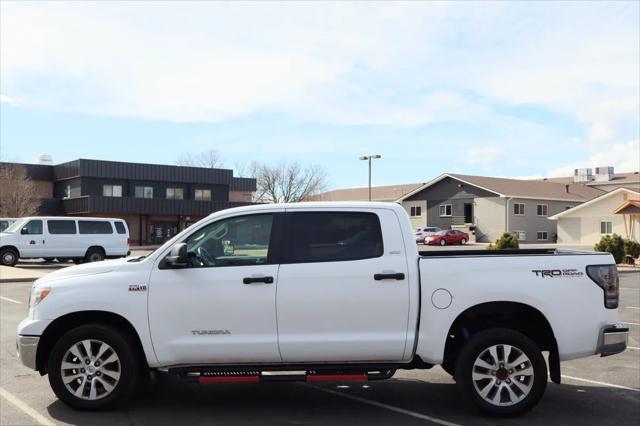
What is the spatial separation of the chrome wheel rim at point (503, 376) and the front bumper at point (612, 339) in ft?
2.39

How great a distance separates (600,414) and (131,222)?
5371 centimetres

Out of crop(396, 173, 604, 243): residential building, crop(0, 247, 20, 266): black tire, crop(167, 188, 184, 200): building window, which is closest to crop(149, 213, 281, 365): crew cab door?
crop(0, 247, 20, 266): black tire

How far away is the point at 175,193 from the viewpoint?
58.3 m

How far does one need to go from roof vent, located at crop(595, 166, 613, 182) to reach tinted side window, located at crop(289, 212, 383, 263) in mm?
82654

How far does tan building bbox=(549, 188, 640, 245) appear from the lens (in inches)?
1929

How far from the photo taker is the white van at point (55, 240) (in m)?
25.5

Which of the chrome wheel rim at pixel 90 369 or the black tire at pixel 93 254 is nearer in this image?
the chrome wheel rim at pixel 90 369

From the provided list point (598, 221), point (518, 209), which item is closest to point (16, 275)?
point (598, 221)

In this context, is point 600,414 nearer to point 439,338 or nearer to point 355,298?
point 439,338

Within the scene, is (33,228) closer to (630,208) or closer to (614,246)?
(614,246)

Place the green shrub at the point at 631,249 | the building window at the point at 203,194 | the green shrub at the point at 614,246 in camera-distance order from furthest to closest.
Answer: the building window at the point at 203,194, the green shrub at the point at 631,249, the green shrub at the point at 614,246

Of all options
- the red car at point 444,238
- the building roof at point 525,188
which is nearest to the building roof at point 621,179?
the building roof at point 525,188

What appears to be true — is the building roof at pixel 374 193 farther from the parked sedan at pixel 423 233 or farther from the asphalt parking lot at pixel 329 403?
the asphalt parking lot at pixel 329 403

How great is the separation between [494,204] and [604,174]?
33337 mm
